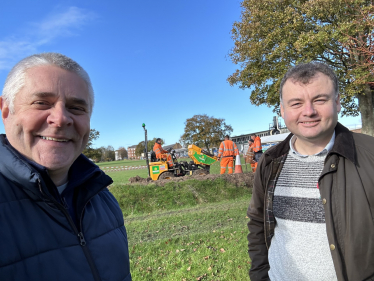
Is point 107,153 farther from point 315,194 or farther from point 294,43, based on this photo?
point 315,194

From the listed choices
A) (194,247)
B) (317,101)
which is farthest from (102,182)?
(194,247)

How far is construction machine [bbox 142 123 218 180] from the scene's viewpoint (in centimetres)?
1258

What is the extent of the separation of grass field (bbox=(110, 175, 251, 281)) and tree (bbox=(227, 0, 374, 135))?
25.4 ft

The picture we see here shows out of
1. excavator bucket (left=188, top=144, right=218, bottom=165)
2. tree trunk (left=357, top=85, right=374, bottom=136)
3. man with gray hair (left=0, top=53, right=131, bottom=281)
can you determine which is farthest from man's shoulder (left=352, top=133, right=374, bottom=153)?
tree trunk (left=357, top=85, right=374, bottom=136)

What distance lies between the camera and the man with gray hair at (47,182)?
3.51 ft

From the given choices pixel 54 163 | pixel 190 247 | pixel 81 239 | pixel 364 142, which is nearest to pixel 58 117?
pixel 54 163

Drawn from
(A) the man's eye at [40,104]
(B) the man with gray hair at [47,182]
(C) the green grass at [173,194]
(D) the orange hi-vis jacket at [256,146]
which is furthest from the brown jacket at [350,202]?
(D) the orange hi-vis jacket at [256,146]

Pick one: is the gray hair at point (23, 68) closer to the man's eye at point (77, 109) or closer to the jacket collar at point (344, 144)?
the man's eye at point (77, 109)

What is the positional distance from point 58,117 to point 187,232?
4.66 meters

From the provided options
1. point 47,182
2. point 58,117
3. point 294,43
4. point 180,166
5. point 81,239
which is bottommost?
point 180,166

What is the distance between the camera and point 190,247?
4512 millimetres

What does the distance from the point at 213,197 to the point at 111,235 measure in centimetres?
765

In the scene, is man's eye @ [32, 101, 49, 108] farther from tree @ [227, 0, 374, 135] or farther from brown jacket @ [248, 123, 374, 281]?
tree @ [227, 0, 374, 135]

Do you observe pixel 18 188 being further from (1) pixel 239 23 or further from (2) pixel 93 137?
(2) pixel 93 137
